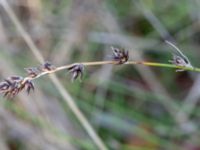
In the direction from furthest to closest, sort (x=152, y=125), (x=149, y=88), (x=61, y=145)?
(x=149, y=88)
(x=152, y=125)
(x=61, y=145)

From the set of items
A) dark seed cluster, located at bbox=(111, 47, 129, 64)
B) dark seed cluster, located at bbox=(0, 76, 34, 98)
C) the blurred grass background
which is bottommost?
dark seed cluster, located at bbox=(0, 76, 34, 98)

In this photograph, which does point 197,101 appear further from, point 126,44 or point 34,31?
point 34,31

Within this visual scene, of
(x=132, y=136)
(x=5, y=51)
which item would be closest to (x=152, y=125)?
(x=132, y=136)

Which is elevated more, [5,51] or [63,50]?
[63,50]

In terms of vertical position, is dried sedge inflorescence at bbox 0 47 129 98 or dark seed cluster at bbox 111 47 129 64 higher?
dark seed cluster at bbox 111 47 129 64

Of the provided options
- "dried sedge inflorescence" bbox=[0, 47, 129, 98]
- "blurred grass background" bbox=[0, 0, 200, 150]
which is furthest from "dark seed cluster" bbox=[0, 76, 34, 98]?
"blurred grass background" bbox=[0, 0, 200, 150]

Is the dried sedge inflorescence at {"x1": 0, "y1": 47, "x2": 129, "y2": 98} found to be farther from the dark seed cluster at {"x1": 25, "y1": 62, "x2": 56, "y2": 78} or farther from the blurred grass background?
the blurred grass background

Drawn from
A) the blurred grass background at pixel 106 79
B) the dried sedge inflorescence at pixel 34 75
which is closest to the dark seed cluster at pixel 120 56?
the dried sedge inflorescence at pixel 34 75
